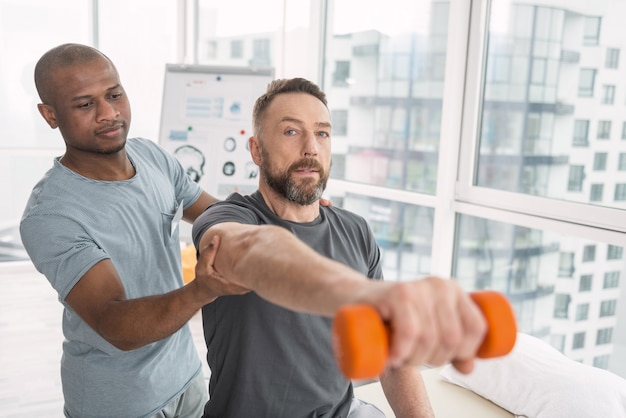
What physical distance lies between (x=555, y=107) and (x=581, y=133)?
0.19 metres

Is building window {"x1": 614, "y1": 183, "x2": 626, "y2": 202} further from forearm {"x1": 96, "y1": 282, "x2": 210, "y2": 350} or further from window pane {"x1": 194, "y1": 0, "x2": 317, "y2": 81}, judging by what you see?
window pane {"x1": 194, "y1": 0, "x2": 317, "y2": 81}

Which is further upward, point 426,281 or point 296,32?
point 296,32

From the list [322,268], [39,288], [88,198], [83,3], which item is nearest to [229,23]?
[83,3]

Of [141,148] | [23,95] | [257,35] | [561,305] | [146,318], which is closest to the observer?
[146,318]

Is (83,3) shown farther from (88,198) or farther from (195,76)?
(88,198)

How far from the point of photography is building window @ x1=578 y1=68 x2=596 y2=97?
2.74 meters

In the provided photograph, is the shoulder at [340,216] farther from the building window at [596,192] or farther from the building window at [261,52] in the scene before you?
the building window at [261,52]

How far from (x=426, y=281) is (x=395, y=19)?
3528 millimetres

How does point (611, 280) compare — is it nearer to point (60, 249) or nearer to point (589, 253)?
point (589, 253)

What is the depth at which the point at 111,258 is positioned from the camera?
1.49 metres

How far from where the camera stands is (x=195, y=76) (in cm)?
357

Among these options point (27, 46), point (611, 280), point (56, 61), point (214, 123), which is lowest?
point (611, 280)

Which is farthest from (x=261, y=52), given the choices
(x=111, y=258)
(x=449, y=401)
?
(x=111, y=258)

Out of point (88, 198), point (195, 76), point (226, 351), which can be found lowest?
point (226, 351)
